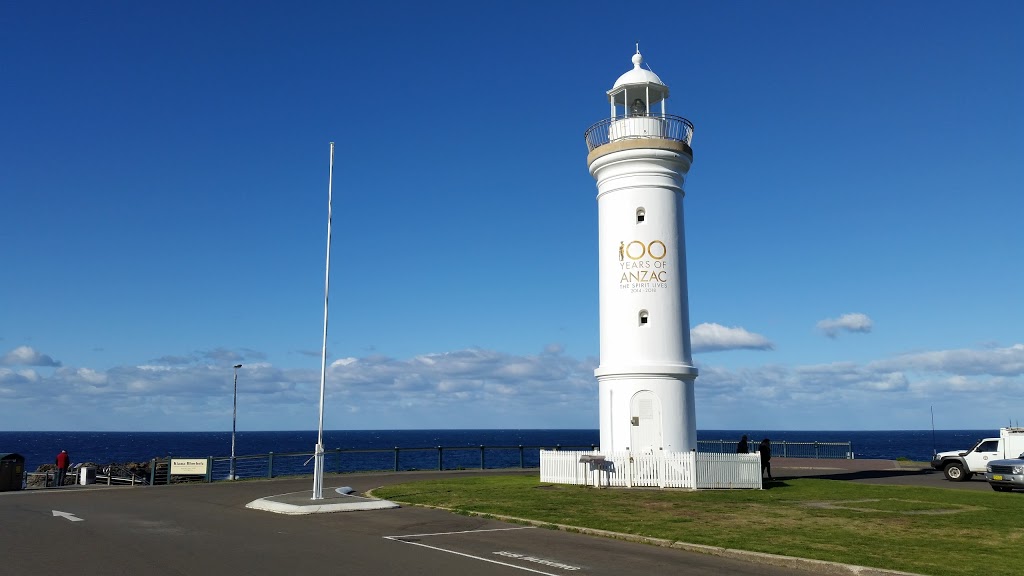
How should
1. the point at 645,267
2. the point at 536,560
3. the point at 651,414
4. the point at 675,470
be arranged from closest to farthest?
the point at 536,560 → the point at 675,470 → the point at 651,414 → the point at 645,267

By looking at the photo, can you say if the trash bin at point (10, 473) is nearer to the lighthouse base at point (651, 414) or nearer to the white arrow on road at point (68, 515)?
the white arrow on road at point (68, 515)

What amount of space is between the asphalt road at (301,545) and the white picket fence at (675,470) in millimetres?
7862

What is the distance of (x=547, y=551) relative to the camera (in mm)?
13117

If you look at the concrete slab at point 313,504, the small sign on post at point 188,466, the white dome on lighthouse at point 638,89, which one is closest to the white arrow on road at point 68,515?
the concrete slab at point 313,504

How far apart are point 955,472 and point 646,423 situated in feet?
44.5

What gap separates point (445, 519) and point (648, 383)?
Answer: 11.4 m

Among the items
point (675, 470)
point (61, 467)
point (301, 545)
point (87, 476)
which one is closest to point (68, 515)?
point (301, 545)

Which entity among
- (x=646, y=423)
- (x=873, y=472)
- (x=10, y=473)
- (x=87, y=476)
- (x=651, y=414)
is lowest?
(x=87, y=476)

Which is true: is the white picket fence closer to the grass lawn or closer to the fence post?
the fence post

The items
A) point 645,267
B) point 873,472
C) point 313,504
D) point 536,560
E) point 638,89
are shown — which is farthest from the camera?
point 873,472

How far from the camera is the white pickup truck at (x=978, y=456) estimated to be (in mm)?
30516

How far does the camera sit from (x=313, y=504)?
63.7ft

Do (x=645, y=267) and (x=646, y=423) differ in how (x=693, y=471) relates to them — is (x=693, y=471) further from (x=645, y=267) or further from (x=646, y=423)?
(x=645, y=267)

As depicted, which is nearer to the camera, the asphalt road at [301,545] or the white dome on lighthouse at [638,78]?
the asphalt road at [301,545]
